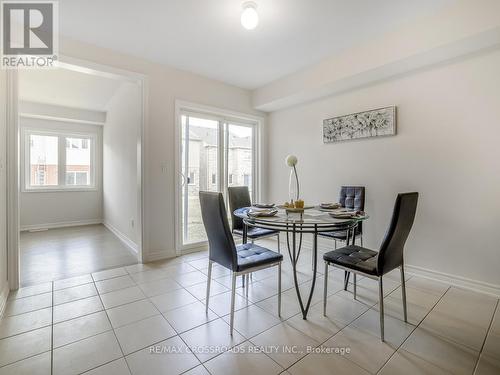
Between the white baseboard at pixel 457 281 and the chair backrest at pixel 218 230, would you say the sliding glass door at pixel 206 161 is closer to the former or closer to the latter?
the chair backrest at pixel 218 230

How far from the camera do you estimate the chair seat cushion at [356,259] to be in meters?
1.78

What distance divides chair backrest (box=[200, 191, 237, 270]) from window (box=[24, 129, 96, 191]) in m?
5.07

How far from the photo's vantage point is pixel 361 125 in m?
3.15

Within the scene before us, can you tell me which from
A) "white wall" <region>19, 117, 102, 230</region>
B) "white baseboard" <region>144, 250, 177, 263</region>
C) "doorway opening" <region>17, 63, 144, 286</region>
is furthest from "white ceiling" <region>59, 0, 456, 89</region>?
"white wall" <region>19, 117, 102, 230</region>

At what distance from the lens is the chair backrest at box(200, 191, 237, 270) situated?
5.87 ft

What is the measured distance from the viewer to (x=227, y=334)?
5.73 ft

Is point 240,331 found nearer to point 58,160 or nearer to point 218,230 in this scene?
point 218,230

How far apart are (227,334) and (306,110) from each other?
3.20m

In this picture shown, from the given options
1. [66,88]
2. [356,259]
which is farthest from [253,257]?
[66,88]

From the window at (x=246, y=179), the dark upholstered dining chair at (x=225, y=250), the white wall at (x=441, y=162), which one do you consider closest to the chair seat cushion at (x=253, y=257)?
the dark upholstered dining chair at (x=225, y=250)

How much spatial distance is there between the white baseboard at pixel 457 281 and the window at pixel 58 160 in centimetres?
633

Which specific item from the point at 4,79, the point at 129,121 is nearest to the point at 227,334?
the point at 4,79

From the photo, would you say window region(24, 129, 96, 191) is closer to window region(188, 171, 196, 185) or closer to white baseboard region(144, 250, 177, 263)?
window region(188, 171, 196, 185)

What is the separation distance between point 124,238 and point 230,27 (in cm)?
359
